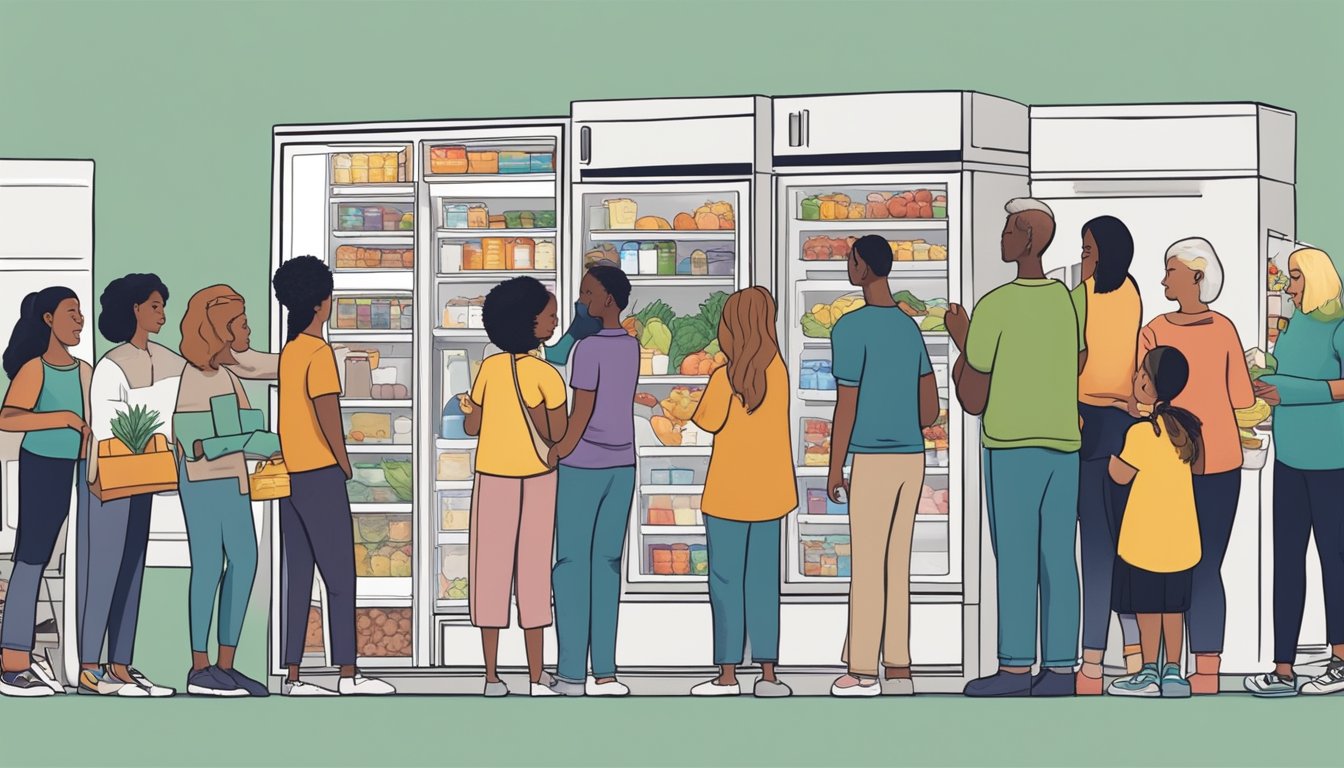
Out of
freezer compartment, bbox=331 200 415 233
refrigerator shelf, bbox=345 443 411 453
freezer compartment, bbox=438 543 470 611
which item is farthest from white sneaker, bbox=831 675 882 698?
freezer compartment, bbox=331 200 415 233

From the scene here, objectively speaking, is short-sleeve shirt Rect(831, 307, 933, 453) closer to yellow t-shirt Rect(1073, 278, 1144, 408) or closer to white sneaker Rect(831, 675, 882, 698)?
yellow t-shirt Rect(1073, 278, 1144, 408)

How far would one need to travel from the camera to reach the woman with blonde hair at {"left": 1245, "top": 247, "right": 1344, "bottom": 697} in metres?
8.96

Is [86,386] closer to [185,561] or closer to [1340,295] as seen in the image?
[185,561]

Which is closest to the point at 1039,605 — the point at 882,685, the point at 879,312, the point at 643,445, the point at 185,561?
the point at 882,685

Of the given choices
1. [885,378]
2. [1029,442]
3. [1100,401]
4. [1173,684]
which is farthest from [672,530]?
[1173,684]

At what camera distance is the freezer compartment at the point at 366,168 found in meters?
9.88

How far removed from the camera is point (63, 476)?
9.30m

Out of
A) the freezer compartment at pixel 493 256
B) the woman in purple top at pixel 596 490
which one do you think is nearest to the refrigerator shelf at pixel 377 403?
the freezer compartment at pixel 493 256

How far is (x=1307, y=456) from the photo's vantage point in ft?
29.5

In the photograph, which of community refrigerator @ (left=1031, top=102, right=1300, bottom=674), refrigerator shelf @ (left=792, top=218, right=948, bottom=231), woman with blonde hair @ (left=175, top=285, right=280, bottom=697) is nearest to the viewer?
woman with blonde hair @ (left=175, top=285, right=280, bottom=697)

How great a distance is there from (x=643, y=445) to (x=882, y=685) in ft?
6.16

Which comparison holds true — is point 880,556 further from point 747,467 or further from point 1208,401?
point 1208,401

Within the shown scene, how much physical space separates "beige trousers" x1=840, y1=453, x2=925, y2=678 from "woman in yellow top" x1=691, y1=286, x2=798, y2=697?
38 cm

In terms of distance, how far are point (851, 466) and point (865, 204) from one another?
1.58 meters
